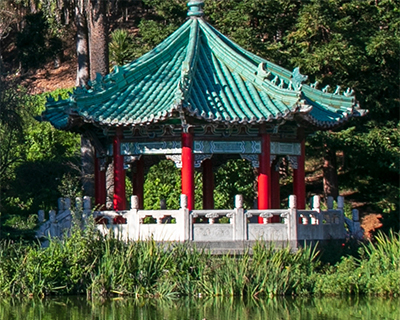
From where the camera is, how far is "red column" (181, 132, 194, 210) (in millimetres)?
18922

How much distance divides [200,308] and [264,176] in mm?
4095

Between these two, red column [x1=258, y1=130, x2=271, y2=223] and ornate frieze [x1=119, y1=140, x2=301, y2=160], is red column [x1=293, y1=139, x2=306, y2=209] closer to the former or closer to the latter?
ornate frieze [x1=119, y1=140, x2=301, y2=160]

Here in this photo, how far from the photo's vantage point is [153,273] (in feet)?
56.7

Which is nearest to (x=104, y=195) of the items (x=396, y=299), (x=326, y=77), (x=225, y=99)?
(x=225, y=99)

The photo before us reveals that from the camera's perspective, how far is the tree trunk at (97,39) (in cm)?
2541

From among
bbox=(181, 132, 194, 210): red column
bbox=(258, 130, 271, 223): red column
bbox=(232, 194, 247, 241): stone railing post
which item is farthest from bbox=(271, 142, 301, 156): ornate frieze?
bbox=(232, 194, 247, 241): stone railing post

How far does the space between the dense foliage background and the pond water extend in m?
10.2

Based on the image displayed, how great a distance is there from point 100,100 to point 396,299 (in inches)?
296

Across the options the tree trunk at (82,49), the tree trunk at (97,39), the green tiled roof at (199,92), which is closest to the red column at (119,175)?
the green tiled roof at (199,92)

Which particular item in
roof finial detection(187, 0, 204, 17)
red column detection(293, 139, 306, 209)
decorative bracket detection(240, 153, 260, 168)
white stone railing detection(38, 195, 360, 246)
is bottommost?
white stone railing detection(38, 195, 360, 246)

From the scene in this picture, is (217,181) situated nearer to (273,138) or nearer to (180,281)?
(273,138)

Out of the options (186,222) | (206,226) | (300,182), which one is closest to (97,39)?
(300,182)

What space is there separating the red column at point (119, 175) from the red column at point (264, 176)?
2970 millimetres

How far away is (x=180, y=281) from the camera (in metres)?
17.2
